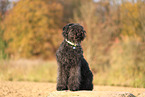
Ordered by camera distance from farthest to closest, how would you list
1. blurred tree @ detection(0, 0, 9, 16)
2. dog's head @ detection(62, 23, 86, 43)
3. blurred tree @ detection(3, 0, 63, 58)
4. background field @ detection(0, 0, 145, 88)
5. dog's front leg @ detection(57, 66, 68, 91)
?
blurred tree @ detection(3, 0, 63, 58) → blurred tree @ detection(0, 0, 9, 16) → background field @ detection(0, 0, 145, 88) → dog's front leg @ detection(57, 66, 68, 91) → dog's head @ detection(62, 23, 86, 43)

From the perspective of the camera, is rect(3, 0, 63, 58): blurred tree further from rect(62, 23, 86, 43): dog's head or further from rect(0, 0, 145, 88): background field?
rect(62, 23, 86, 43): dog's head

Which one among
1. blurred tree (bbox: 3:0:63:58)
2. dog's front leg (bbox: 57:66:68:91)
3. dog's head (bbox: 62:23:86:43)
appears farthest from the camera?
blurred tree (bbox: 3:0:63:58)

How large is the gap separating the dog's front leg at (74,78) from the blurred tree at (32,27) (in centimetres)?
1844

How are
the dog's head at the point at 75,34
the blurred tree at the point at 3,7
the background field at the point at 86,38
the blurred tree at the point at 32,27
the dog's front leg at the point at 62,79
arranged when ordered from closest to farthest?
the dog's head at the point at 75,34
the dog's front leg at the point at 62,79
the background field at the point at 86,38
the blurred tree at the point at 3,7
the blurred tree at the point at 32,27

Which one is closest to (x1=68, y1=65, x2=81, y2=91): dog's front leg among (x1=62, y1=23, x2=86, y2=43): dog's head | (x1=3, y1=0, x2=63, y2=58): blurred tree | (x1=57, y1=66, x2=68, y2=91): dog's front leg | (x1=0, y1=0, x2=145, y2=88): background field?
(x1=57, y1=66, x2=68, y2=91): dog's front leg

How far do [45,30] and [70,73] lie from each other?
19.4 m

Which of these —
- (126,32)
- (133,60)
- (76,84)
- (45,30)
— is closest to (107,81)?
(133,60)

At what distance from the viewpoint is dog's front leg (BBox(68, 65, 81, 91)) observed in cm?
457

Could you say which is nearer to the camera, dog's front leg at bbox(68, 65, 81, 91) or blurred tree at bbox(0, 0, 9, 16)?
dog's front leg at bbox(68, 65, 81, 91)

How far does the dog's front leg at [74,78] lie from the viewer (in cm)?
457

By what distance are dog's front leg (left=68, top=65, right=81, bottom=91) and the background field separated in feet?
13.7

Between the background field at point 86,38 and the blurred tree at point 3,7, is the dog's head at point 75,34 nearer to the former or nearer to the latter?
the background field at point 86,38

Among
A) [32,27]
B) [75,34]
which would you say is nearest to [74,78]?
[75,34]

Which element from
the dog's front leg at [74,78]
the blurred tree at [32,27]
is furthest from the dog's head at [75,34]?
the blurred tree at [32,27]
